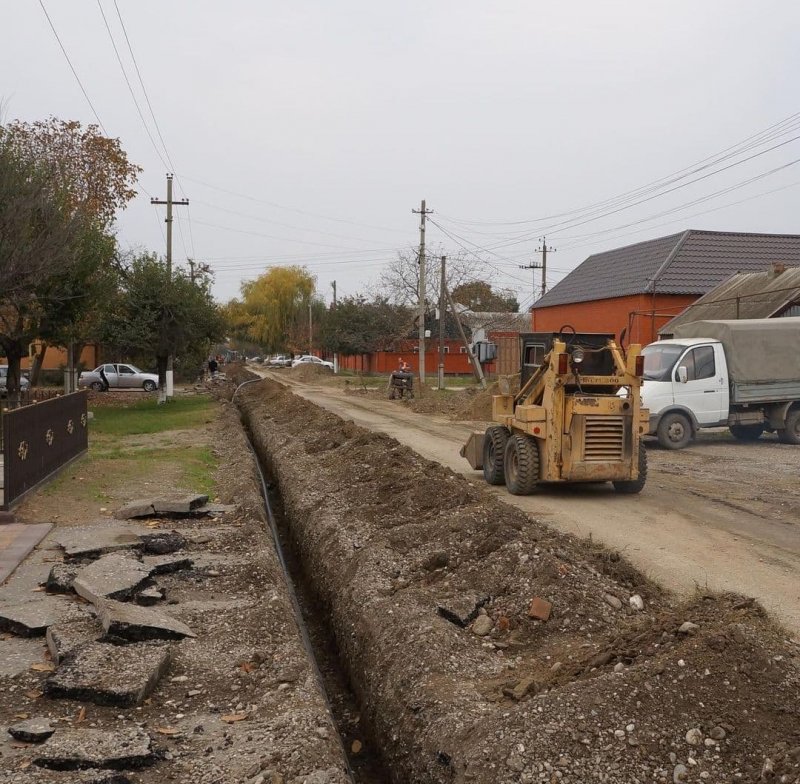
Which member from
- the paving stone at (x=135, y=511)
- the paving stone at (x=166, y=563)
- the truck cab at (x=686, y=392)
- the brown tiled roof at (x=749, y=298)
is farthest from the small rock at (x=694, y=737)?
the brown tiled roof at (x=749, y=298)

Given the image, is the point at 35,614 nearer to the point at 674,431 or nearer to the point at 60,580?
the point at 60,580

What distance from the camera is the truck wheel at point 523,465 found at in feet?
39.1

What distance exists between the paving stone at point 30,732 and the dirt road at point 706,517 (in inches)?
191

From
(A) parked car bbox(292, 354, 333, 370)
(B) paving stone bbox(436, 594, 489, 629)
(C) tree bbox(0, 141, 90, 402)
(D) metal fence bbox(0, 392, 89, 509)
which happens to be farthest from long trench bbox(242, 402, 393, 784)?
(A) parked car bbox(292, 354, 333, 370)

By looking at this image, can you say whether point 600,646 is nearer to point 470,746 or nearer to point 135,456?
point 470,746

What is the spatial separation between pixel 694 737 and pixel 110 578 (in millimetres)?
5019

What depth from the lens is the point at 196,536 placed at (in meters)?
9.68

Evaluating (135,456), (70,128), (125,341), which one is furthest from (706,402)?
(70,128)

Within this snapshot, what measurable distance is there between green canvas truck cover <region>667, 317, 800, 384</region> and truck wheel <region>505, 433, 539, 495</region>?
7945 millimetres

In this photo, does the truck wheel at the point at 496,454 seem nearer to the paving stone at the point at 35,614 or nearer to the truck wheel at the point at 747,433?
the paving stone at the point at 35,614

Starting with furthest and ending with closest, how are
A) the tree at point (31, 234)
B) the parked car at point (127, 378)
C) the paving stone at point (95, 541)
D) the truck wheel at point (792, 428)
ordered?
the parked car at point (127, 378) → the truck wheel at point (792, 428) → the tree at point (31, 234) → the paving stone at point (95, 541)

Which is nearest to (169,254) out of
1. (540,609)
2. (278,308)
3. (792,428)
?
(792,428)

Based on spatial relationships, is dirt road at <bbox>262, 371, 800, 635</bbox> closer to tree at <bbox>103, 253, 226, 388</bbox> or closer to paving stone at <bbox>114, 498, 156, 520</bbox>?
paving stone at <bbox>114, 498, 156, 520</bbox>

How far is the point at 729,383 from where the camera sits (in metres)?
18.1
